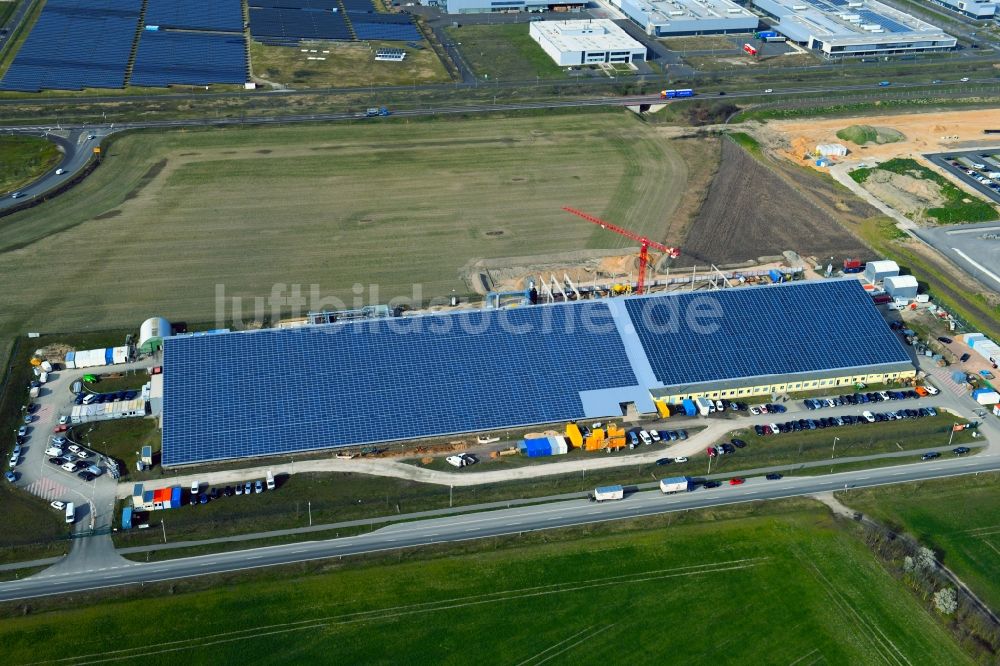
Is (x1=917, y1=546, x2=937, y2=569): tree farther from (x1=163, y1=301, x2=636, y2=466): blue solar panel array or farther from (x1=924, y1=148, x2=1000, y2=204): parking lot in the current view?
(x1=924, y1=148, x2=1000, y2=204): parking lot

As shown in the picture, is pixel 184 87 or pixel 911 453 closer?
pixel 911 453

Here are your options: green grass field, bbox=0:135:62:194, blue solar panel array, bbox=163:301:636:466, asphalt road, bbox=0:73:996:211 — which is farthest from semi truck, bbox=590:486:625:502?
green grass field, bbox=0:135:62:194

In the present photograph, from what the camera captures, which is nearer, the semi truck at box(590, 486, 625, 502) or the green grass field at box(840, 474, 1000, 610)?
the green grass field at box(840, 474, 1000, 610)

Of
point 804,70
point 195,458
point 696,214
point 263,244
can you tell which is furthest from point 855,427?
point 804,70

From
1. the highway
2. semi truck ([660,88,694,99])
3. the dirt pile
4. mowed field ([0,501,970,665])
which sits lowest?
mowed field ([0,501,970,665])

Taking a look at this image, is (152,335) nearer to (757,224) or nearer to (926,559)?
(926,559)

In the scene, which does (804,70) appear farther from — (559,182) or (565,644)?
(565,644)
